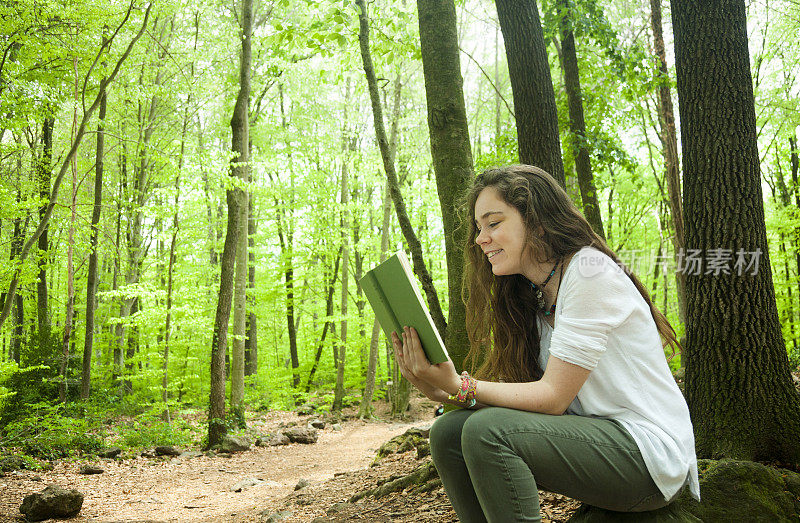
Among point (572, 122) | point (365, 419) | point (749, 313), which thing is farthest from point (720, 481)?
point (365, 419)

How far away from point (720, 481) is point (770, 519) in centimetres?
22

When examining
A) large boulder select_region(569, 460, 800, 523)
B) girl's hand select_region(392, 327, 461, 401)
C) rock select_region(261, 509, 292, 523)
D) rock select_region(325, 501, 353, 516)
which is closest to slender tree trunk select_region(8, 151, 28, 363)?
rock select_region(261, 509, 292, 523)

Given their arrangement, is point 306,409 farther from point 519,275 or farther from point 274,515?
point 519,275

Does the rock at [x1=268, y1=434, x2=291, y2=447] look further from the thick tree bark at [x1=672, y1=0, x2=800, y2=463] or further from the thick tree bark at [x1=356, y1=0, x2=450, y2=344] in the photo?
the thick tree bark at [x1=672, y1=0, x2=800, y2=463]

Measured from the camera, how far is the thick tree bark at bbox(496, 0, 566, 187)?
4.39 meters

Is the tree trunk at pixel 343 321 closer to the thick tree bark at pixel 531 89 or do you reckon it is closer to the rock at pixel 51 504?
the rock at pixel 51 504

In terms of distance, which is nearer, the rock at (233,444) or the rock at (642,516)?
the rock at (642,516)

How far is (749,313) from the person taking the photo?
3.24 meters

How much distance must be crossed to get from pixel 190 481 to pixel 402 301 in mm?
6768

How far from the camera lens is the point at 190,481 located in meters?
7.31

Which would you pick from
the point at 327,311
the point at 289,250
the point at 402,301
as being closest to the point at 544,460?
the point at 402,301

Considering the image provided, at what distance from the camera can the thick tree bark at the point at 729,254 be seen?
10.3 feet

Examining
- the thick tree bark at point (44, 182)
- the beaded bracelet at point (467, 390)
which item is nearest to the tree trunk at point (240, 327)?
the thick tree bark at point (44, 182)

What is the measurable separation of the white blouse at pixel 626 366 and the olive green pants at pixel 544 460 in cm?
6
